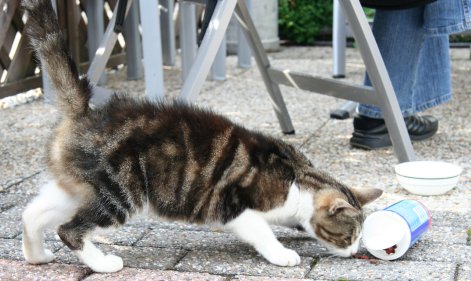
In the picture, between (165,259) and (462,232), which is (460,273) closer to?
(462,232)

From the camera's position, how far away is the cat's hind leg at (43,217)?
9.46ft

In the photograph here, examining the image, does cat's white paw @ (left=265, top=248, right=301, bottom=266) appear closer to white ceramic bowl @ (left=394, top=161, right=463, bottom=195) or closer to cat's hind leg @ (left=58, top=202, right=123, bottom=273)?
cat's hind leg @ (left=58, top=202, right=123, bottom=273)

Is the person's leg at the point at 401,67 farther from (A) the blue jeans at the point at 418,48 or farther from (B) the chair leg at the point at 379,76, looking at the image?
(B) the chair leg at the point at 379,76

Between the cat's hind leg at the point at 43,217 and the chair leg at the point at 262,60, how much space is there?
1906 mm

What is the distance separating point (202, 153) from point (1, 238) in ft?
3.23

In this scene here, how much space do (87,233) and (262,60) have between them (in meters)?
2.28

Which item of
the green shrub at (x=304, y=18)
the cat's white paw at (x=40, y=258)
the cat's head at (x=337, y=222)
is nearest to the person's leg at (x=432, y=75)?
the cat's head at (x=337, y=222)

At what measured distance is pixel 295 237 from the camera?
3.30m

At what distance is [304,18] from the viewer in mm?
9484

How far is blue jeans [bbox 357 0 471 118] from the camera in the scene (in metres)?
4.12

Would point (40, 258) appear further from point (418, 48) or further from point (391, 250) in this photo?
point (418, 48)

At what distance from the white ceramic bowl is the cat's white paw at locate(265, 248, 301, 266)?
108cm

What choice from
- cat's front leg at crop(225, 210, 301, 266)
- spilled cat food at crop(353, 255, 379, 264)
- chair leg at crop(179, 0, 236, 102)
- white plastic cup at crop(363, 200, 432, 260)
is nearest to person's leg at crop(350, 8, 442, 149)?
chair leg at crop(179, 0, 236, 102)

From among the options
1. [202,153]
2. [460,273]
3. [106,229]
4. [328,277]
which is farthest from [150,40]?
[460,273]
